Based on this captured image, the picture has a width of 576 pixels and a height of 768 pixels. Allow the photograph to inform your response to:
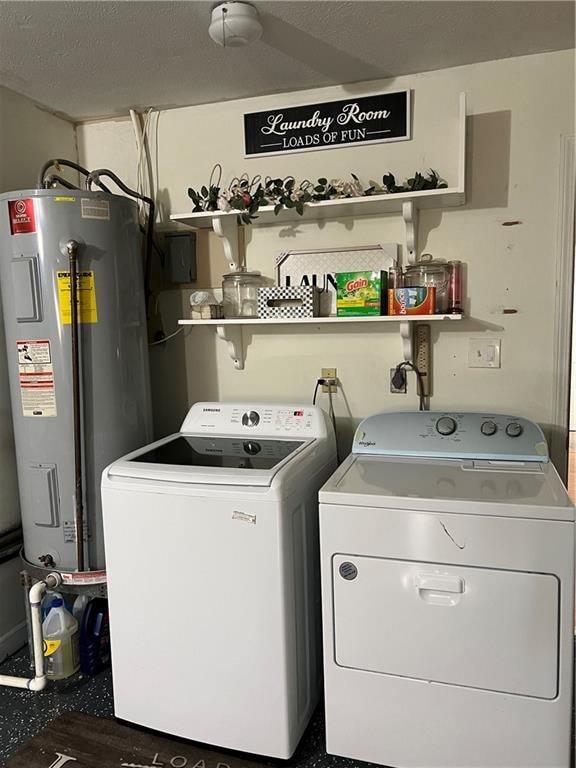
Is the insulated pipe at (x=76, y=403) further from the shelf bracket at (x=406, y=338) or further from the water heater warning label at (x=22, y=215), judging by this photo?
the shelf bracket at (x=406, y=338)

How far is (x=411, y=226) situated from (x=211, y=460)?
3.68ft

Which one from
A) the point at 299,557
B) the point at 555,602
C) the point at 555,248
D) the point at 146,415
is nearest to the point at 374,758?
the point at 299,557

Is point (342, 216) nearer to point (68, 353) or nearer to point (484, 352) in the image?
point (484, 352)

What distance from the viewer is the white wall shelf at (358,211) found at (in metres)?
2.01

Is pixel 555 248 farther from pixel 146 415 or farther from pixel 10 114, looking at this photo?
pixel 10 114

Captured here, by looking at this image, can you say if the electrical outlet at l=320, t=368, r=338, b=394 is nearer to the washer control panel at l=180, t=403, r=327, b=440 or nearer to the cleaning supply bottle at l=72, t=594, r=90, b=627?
the washer control panel at l=180, t=403, r=327, b=440

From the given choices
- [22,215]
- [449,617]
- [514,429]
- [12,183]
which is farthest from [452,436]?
[12,183]

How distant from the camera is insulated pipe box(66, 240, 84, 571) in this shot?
199cm

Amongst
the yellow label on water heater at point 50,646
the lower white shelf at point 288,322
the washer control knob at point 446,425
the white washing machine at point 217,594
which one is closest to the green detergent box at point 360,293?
the lower white shelf at point 288,322

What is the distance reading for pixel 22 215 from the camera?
202 cm

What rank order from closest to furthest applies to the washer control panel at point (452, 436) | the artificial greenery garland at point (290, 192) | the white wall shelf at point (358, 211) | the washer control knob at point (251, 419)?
the washer control panel at point (452, 436)
the white wall shelf at point (358, 211)
the artificial greenery garland at point (290, 192)
the washer control knob at point (251, 419)

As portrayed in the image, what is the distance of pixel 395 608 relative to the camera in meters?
1.62

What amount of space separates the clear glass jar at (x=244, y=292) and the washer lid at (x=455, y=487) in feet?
2.74

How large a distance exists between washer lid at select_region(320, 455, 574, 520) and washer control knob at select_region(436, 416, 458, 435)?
0.11 metres
